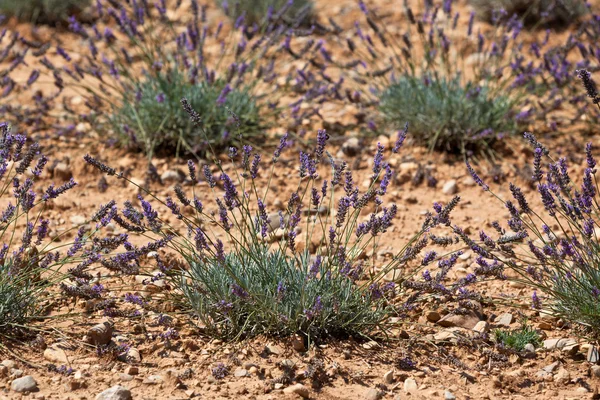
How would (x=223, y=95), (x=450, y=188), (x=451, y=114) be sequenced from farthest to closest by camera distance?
1. (x=451, y=114)
2. (x=223, y=95)
3. (x=450, y=188)

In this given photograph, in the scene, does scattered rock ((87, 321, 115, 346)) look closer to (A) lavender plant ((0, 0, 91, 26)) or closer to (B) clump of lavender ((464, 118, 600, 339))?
(B) clump of lavender ((464, 118, 600, 339))

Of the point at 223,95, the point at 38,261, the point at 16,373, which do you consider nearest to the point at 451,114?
the point at 223,95

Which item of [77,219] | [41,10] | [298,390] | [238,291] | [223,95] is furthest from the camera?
[41,10]

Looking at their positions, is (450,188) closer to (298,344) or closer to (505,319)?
(505,319)

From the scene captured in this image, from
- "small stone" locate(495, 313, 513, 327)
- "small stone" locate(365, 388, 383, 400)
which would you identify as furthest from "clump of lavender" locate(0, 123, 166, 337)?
"small stone" locate(495, 313, 513, 327)

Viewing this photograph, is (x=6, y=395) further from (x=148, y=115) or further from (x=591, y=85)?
(x=148, y=115)
